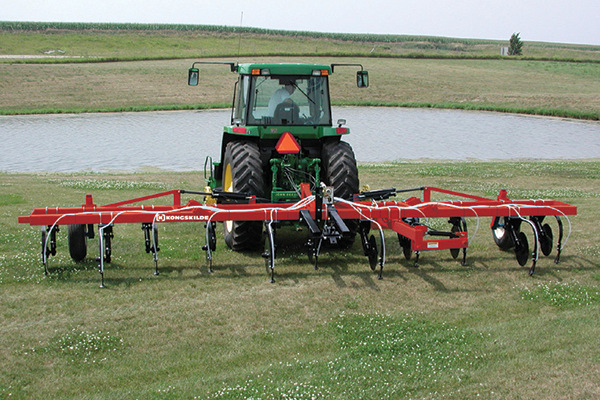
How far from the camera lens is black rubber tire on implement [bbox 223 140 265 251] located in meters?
8.80

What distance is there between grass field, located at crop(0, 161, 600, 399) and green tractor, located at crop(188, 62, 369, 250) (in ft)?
2.89

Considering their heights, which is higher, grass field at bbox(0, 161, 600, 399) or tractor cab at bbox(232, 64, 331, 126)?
tractor cab at bbox(232, 64, 331, 126)

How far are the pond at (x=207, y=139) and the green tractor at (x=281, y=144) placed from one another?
10.4 m

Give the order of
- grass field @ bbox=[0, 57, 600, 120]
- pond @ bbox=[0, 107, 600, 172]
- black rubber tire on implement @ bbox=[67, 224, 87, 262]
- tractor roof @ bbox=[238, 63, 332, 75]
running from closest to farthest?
black rubber tire on implement @ bbox=[67, 224, 87, 262] → tractor roof @ bbox=[238, 63, 332, 75] → pond @ bbox=[0, 107, 600, 172] → grass field @ bbox=[0, 57, 600, 120]

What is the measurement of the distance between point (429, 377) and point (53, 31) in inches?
3411

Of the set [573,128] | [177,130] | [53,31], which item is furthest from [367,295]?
[53,31]

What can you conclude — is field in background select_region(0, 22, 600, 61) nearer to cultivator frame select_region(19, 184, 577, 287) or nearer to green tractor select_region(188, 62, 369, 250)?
green tractor select_region(188, 62, 369, 250)

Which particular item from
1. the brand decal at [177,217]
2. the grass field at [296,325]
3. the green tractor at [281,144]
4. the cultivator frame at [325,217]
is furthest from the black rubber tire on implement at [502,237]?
the brand decal at [177,217]

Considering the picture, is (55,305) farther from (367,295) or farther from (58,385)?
(367,295)

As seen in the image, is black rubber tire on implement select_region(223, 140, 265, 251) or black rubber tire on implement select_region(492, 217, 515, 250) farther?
black rubber tire on implement select_region(492, 217, 515, 250)

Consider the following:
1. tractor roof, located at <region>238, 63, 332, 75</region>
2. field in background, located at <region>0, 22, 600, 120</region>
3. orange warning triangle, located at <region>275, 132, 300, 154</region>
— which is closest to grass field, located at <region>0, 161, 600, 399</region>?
orange warning triangle, located at <region>275, 132, 300, 154</region>

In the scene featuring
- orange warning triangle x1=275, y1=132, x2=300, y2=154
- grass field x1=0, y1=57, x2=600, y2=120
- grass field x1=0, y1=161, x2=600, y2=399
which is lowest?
grass field x1=0, y1=161, x2=600, y2=399

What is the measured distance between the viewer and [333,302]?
7168 mm

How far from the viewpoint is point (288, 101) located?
9.88m
